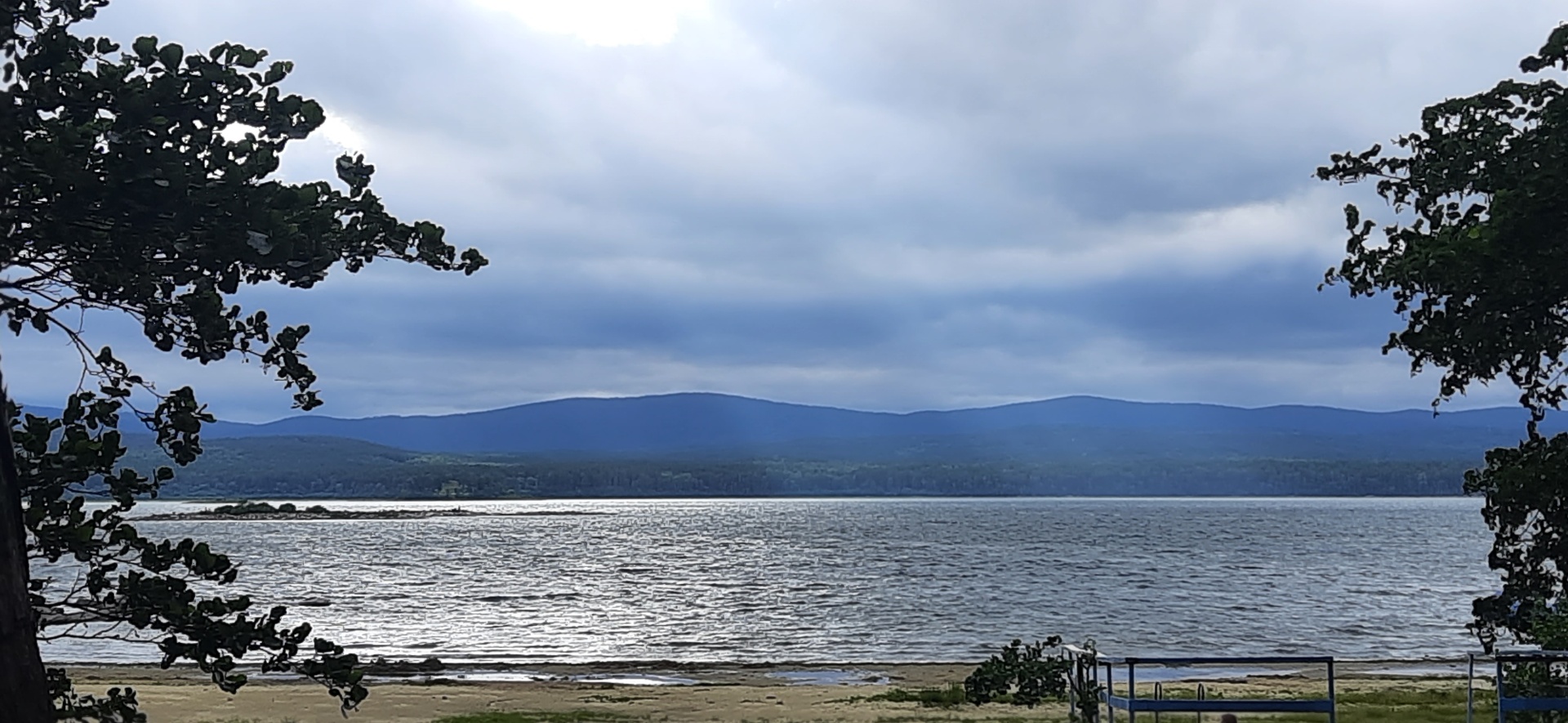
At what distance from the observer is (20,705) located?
681 cm

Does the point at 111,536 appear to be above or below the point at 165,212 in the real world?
below

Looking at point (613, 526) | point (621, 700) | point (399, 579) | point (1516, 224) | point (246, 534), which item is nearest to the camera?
point (1516, 224)

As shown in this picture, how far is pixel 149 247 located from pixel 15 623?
2044 millimetres

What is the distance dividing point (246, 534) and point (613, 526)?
4313 cm

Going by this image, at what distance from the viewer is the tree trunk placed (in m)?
6.80

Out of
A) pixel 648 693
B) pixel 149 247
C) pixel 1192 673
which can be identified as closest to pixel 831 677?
pixel 648 693

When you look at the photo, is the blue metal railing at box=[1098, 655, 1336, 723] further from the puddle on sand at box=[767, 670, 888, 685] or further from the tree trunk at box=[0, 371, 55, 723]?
the puddle on sand at box=[767, 670, 888, 685]

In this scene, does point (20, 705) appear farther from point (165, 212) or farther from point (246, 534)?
point (246, 534)

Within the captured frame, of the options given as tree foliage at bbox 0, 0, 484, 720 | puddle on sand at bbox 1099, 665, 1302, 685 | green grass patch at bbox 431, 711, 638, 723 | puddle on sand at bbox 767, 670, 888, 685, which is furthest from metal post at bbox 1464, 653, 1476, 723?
green grass patch at bbox 431, 711, 638, 723

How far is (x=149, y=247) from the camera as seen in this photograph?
739 centimetres

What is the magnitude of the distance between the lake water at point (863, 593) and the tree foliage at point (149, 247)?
3425 centimetres

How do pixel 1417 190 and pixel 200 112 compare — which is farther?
pixel 1417 190

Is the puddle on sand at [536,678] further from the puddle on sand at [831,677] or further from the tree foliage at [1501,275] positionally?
the tree foliage at [1501,275]

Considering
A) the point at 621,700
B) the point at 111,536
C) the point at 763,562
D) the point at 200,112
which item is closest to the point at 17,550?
the point at 111,536
